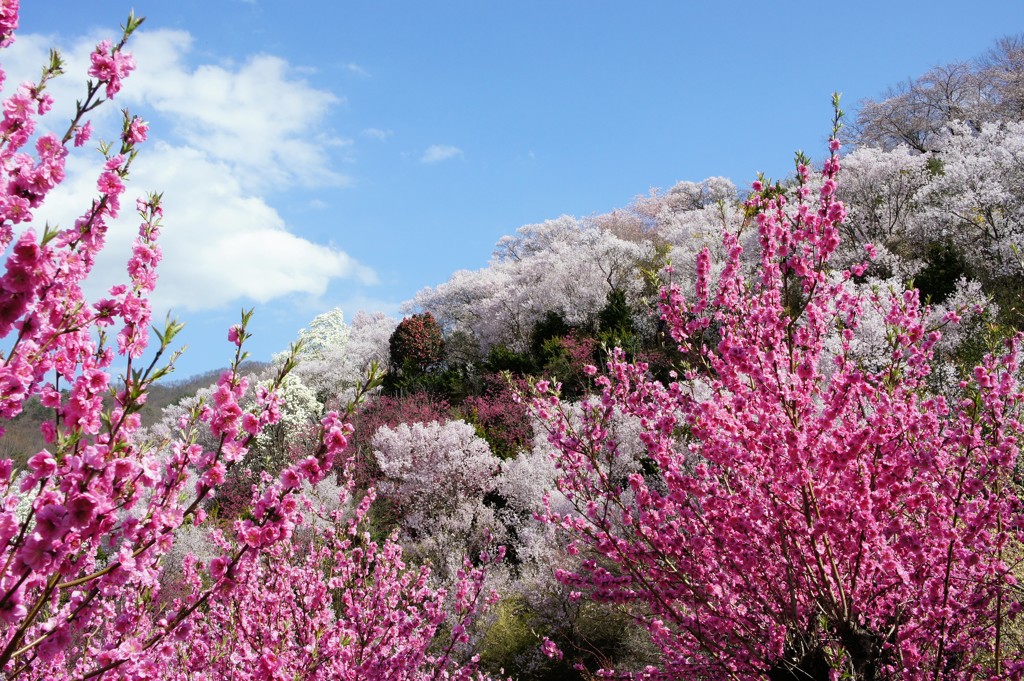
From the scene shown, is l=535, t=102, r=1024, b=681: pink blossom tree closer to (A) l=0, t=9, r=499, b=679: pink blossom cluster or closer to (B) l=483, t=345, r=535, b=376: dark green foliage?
(A) l=0, t=9, r=499, b=679: pink blossom cluster

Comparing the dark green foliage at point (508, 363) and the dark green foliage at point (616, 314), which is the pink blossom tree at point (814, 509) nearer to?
the dark green foliage at point (508, 363)

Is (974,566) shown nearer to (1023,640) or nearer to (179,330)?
(1023,640)

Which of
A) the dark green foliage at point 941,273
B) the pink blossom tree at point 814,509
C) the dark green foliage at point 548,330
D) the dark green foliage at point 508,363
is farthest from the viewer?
the dark green foliage at point 548,330

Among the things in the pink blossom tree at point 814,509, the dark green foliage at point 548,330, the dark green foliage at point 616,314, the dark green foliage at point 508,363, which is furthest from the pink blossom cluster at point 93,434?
the dark green foliage at point 548,330

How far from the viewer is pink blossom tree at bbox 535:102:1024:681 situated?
13.6ft

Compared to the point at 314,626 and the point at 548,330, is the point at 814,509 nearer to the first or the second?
the point at 314,626

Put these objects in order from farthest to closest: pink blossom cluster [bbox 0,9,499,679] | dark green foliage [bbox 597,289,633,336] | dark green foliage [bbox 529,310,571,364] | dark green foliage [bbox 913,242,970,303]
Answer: dark green foliage [bbox 529,310,571,364] < dark green foliage [bbox 597,289,633,336] < dark green foliage [bbox 913,242,970,303] < pink blossom cluster [bbox 0,9,499,679]

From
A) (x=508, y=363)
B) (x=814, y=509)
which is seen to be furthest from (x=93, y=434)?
(x=508, y=363)

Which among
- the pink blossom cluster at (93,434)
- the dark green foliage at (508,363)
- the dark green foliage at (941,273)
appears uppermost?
the dark green foliage at (941,273)

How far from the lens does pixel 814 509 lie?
4129 mm

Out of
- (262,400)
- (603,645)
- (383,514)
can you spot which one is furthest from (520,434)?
(262,400)

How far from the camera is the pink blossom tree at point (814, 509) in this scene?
13.6 feet

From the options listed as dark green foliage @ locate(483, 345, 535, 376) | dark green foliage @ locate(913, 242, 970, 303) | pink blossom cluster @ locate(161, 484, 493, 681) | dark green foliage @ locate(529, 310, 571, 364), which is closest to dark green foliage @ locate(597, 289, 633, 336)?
dark green foliage @ locate(529, 310, 571, 364)

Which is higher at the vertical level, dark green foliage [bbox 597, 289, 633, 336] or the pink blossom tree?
dark green foliage [bbox 597, 289, 633, 336]
